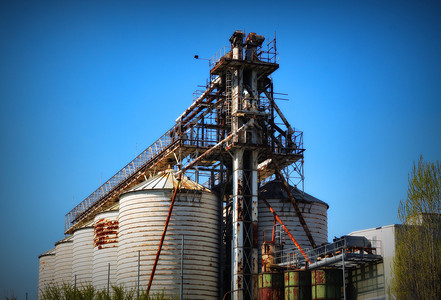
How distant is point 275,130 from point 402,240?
18417 mm

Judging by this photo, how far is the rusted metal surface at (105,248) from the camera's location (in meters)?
65.4

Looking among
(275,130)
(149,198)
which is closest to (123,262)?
(149,198)

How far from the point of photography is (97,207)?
82.1 m

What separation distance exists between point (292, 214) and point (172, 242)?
11.0 m

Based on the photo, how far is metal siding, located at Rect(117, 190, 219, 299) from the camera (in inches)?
2223

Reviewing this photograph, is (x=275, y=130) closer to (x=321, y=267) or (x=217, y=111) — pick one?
(x=217, y=111)

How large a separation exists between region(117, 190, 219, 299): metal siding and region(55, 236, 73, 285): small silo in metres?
23.2

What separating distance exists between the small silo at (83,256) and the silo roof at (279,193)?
70.6 ft

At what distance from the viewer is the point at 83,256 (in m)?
73.9

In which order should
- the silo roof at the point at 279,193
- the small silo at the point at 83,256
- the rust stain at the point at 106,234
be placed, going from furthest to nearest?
the small silo at the point at 83,256 < the rust stain at the point at 106,234 < the silo roof at the point at 279,193

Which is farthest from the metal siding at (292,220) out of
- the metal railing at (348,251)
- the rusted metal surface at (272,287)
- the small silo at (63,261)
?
the small silo at (63,261)

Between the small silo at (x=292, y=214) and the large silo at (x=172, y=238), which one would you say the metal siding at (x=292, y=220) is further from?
the large silo at (x=172, y=238)

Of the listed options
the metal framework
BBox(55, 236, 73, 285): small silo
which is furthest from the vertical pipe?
BBox(55, 236, 73, 285): small silo

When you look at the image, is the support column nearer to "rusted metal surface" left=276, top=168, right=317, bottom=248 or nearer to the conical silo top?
"rusted metal surface" left=276, top=168, right=317, bottom=248
